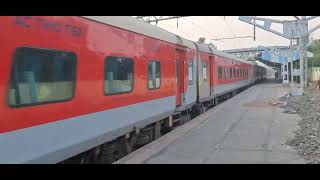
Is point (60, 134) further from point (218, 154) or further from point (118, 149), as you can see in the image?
point (218, 154)

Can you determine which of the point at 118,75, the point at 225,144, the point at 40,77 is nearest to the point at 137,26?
the point at 118,75

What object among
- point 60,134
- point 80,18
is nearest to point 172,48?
point 80,18

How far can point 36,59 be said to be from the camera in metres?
5.77

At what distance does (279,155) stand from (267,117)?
7303 mm

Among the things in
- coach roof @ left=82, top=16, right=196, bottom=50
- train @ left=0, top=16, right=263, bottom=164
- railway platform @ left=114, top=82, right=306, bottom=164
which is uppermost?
coach roof @ left=82, top=16, right=196, bottom=50

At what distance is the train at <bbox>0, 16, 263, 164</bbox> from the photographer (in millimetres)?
5324

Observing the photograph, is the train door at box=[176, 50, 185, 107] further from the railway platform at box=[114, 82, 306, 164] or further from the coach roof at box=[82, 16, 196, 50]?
the railway platform at box=[114, 82, 306, 164]

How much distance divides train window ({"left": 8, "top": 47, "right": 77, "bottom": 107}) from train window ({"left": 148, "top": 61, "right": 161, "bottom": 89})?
416 cm

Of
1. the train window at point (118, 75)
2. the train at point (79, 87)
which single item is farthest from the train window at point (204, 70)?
the train window at point (118, 75)

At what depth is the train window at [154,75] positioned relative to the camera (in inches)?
424

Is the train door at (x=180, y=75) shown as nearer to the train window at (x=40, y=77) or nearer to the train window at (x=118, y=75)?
Answer: the train window at (x=118, y=75)

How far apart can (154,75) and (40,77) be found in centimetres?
544

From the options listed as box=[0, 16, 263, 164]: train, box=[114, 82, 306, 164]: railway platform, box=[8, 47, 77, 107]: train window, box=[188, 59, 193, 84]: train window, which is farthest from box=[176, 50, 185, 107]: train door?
box=[8, 47, 77, 107]: train window

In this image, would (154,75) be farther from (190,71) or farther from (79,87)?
(190,71)
